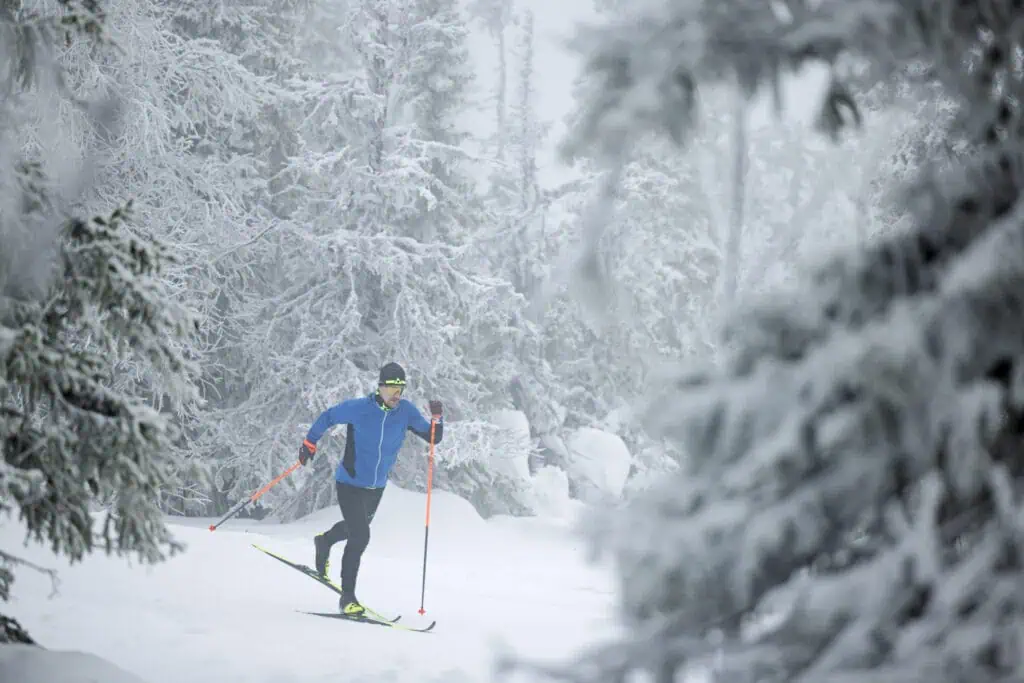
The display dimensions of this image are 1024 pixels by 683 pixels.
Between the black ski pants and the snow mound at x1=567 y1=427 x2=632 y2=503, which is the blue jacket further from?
the snow mound at x1=567 y1=427 x2=632 y2=503

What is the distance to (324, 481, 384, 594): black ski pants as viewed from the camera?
8.59 meters

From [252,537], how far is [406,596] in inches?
81.1

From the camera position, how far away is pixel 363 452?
8930 mm

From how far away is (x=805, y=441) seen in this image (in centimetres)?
226

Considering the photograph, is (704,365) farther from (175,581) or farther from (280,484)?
(280,484)

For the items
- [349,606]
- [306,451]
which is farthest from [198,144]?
[349,606]

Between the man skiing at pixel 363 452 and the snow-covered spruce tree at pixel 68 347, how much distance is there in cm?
399

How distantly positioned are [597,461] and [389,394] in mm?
14455

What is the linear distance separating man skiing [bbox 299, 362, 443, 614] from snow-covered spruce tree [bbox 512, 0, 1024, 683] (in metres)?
6.56

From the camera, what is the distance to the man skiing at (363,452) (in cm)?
885

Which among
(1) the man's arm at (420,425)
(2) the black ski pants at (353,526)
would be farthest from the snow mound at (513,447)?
(2) the black ski pants at (353,526)

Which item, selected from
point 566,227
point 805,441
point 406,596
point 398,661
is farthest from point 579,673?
point 566,227

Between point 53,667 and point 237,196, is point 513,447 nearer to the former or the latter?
point 237,196

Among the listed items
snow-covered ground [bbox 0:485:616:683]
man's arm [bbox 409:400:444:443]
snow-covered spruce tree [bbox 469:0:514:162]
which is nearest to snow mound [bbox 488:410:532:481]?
snow-covered ground [bbox 0:485:616:683]
